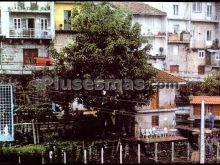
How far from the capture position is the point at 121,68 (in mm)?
14992

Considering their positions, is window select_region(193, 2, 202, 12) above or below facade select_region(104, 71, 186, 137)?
above

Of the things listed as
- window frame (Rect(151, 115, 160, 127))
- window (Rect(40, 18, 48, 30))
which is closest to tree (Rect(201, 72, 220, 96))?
window frame (Rect(151, 115, 160, 127))

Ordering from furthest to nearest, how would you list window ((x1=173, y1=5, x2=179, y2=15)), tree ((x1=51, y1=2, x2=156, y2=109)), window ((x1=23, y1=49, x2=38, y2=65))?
1. window ((x1=173, y1=5, x2=179, y2=15))
2. window ((x1=23, y1=49, x2=38, y2=65))
3. tree ((x1=51, y1=2, x2=156, y2=109))

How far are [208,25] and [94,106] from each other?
56.6ft

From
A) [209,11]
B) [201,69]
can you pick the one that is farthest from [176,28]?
[201,69]

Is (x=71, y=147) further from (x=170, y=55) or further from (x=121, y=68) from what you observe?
(x=170, y=55)

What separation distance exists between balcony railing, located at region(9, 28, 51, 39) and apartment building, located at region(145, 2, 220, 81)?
8381 millimetres

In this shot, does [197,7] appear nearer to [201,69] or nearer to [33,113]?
[201,69]

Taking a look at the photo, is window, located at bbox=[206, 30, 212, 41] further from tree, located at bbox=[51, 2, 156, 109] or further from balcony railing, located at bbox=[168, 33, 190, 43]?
tree, located at bbox=[51, 2, 156, 109]

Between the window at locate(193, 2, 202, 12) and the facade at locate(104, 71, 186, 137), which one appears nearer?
the facade at locate(104, 71, 186, 137)

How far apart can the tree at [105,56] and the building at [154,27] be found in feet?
35.6

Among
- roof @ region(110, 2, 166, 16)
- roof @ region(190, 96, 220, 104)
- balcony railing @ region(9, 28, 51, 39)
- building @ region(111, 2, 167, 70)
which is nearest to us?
roof @ region(190, 96, 220, 104)

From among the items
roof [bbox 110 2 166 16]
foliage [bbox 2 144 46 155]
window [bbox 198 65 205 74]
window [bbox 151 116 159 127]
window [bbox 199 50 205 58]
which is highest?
roof [bbox 110 2 166 16]

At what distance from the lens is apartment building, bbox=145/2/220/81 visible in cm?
2828
